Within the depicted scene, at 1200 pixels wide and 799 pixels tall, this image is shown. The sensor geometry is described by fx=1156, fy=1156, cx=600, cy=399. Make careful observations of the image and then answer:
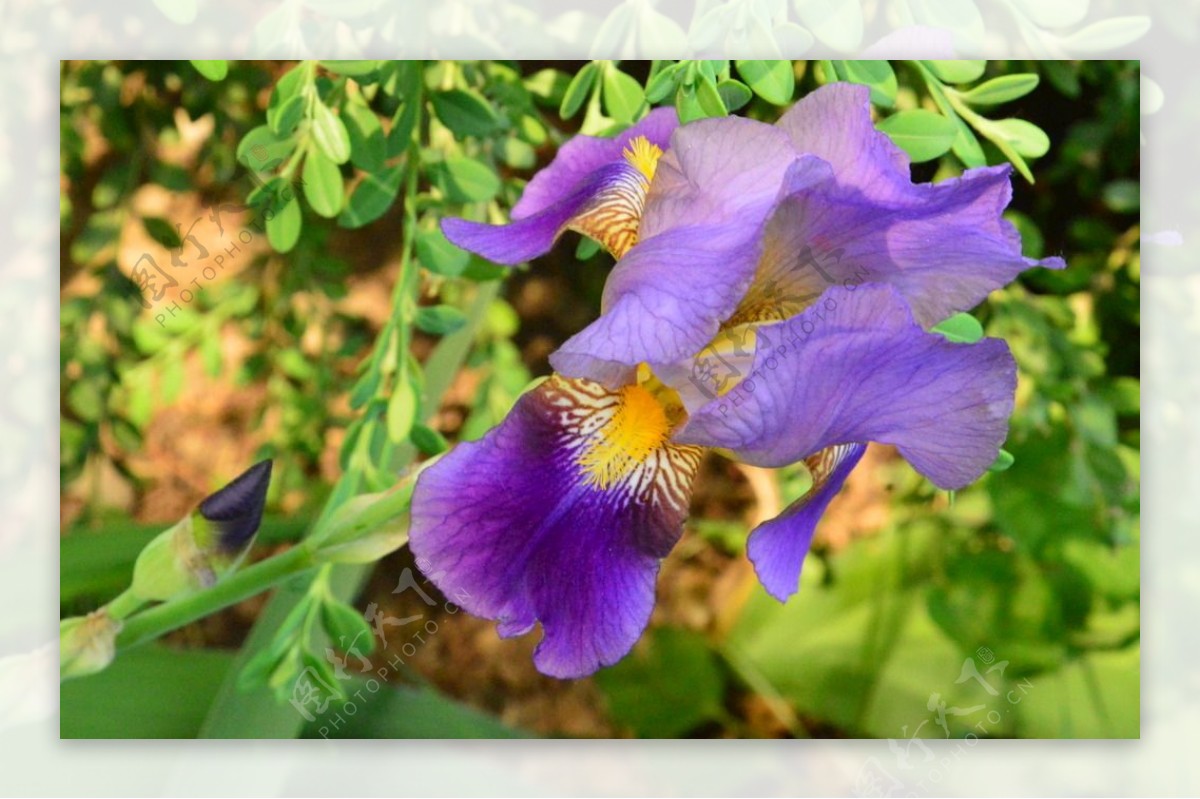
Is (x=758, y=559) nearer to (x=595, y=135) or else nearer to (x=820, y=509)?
(x=820, y=509)

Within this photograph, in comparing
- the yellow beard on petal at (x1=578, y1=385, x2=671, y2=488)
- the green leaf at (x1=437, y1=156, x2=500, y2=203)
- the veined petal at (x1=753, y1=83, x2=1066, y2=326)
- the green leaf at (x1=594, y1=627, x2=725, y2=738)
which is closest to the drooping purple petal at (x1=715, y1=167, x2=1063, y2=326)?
the veined petal at (x1=753, y1=83, x2=1066, y2=326)

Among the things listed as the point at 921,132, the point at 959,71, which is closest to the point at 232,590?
the point at 921,132

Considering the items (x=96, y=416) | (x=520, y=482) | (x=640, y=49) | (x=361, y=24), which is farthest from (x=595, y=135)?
(x=96, y=416)

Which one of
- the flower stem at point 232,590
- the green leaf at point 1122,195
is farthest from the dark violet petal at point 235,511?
the green leaf at point 1122,195

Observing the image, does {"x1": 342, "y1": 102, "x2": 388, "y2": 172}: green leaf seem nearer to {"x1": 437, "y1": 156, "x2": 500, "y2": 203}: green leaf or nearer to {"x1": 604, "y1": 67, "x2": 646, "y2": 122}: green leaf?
{"x1": 437, "y1": 156, "x2": 500, "y2": 203}: green leaf

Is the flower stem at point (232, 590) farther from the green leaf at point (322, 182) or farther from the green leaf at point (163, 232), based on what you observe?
the green leaf at point (163, 232)

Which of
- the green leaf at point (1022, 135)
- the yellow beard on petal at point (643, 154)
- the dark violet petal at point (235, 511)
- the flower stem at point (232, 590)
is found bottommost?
the flower stem at point (232, 590)
